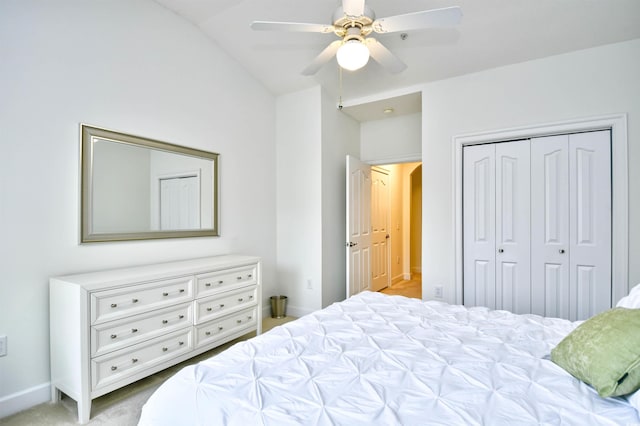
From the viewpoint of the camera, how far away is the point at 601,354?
3.63 ft

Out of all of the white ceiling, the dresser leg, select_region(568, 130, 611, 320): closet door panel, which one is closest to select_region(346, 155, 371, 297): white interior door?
the white ceiling

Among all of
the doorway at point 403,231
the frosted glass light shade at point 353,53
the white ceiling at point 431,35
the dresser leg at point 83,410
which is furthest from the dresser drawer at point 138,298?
the doorway at point 403,231

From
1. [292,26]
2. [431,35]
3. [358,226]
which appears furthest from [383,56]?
[358,226]

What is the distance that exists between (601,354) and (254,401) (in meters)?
1.17

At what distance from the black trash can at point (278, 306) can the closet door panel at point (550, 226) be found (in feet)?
8.55

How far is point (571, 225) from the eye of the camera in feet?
9.64

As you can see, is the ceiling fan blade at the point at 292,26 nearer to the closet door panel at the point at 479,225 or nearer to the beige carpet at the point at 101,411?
the closet door panel at the point at 479,225

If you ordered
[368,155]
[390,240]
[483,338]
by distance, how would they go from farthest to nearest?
1. [390,240]
2. [368,155]
3. [483,338]

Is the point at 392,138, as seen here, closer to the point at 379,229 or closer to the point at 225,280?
the point at 379,229

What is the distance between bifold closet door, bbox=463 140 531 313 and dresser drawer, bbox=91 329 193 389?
2.74 m

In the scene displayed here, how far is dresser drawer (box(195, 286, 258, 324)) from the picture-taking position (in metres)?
2.63

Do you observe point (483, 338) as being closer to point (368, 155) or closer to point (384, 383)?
point (384, 383)

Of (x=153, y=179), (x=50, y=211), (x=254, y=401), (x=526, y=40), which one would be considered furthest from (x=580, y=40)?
(x=50, y=211)

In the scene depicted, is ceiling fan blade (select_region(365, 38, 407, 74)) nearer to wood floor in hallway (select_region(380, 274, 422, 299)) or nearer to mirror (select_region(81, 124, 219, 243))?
mirror (select_region(81, 124, 219, 243))
